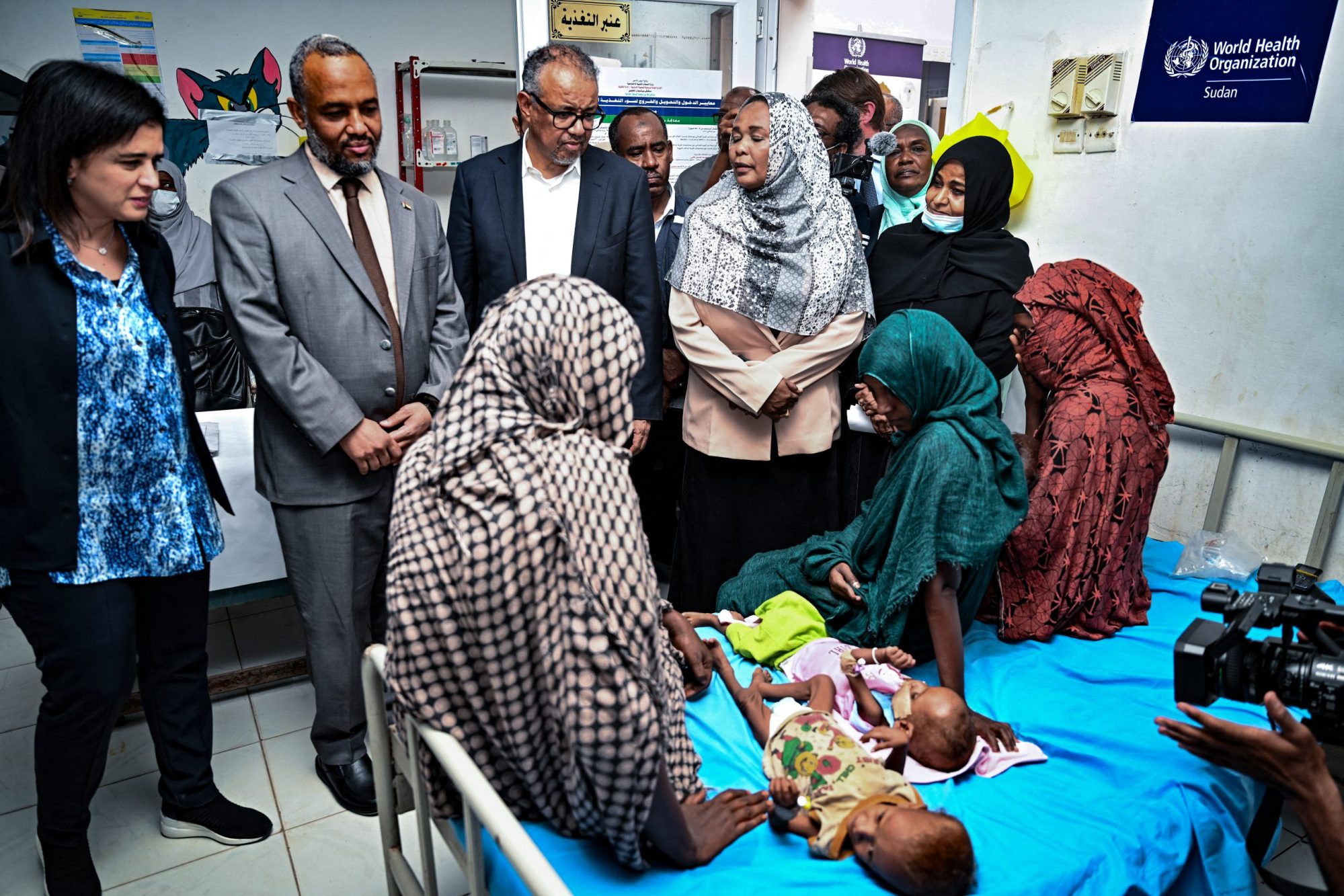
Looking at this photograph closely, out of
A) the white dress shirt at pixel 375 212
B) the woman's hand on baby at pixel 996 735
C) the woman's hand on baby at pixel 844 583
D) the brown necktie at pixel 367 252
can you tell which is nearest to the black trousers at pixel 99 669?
the brown necktie at pixel 367 252

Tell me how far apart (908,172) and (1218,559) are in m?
2.07

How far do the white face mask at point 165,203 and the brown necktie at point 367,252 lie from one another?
6.55 feet

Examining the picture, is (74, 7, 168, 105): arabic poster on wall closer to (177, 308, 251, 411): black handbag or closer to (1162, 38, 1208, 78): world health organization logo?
(177, 308, 251, 411): black handbag

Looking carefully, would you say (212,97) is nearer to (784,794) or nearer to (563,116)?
(563,116)

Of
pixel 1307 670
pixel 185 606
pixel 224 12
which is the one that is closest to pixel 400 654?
pixel 185 606

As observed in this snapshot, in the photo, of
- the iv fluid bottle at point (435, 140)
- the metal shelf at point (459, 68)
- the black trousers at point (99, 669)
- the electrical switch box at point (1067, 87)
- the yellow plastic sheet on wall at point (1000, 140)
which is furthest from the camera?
the iv fluid bottle at point (435, 140)

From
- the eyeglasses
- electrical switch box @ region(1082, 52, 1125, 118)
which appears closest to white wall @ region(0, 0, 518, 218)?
the eyeglasses

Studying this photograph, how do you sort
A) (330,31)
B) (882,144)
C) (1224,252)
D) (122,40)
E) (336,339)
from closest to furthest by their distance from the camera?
1. (336,339)
2. (1224,252)
3. (882,144)
4. (122,40)
5. (330,31)

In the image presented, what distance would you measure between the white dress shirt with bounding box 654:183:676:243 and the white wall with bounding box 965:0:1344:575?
163cm

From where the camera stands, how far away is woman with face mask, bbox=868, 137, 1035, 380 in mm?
3195

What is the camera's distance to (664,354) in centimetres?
338

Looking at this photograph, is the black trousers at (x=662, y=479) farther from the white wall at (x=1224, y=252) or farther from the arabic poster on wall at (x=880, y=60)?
the arabic poster on wall at (x=880, y=60)

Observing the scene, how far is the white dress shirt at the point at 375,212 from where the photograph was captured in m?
2.42

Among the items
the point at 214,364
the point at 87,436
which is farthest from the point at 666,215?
the point at 87,436
